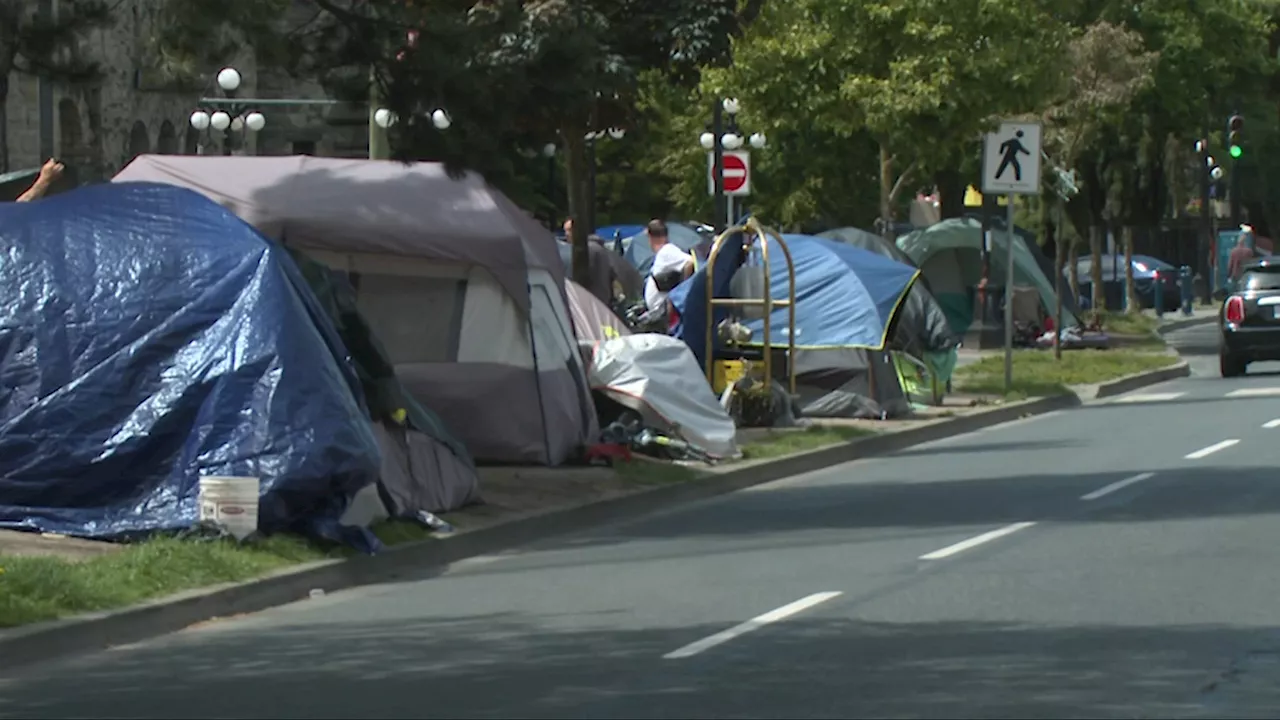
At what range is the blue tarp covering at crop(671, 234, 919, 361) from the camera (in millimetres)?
23844

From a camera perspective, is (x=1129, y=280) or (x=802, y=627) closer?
(x=802, y=627)

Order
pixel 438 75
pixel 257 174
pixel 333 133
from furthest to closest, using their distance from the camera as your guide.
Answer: pixel 333 133 → pixel 257 174 → pixel 438 75

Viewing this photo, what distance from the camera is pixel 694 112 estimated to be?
46656 mm

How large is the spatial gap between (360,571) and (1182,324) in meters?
39.7

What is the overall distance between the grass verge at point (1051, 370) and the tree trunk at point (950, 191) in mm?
11147

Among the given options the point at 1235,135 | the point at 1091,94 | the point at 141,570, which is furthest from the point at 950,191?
the point at 141,570

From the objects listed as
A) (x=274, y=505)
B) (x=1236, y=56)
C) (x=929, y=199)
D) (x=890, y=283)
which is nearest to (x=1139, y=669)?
(x=274, y=505)

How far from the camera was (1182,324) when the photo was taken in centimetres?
5072

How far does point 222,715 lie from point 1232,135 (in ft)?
149

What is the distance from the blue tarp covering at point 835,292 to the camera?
2384 cm

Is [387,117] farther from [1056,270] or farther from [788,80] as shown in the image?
[1056,270]

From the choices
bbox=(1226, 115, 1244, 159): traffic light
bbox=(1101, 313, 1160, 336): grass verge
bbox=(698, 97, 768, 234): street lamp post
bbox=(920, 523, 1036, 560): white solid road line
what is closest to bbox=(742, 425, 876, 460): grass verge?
bbox=(698, 97, 768, 234): street lamp post

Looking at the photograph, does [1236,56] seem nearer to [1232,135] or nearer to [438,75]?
[1232,135]

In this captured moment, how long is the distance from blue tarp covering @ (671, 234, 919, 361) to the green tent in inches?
507
